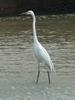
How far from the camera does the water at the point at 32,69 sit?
1019cm

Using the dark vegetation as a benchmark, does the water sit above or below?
below

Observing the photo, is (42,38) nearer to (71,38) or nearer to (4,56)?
(71,38)

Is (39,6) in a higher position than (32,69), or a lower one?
higher

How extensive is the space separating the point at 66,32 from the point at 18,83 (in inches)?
503

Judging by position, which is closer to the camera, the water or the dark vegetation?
the water

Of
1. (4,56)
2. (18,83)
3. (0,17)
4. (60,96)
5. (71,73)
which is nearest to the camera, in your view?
(60,96)

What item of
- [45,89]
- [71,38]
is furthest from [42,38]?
[45,89]

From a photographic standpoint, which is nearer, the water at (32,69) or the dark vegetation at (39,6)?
the water at (32,69)

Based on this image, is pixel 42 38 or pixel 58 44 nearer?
pixel 58 44

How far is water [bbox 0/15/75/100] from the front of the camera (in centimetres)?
1019

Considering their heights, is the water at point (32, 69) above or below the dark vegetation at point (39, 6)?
below

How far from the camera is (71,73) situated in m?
12.5

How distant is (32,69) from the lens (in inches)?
531

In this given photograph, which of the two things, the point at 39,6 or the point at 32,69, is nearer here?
the point at 32,69
